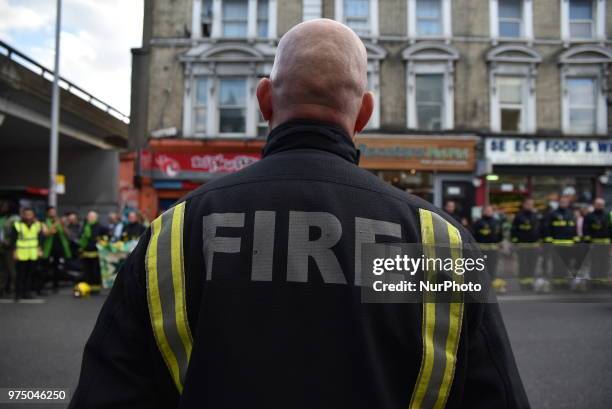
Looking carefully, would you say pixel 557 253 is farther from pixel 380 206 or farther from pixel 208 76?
pixel 208 76

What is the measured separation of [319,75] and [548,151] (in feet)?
53.4

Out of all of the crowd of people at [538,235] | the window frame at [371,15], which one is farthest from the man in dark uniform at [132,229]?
the window frame at [371,15]

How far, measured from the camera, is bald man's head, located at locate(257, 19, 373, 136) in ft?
4.21

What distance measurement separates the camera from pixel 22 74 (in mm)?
13750

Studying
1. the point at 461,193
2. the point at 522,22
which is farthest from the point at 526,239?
the point at 522,22

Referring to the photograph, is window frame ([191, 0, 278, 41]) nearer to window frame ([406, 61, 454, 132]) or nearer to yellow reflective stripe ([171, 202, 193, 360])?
window frame ([406, 61, 454, 132])

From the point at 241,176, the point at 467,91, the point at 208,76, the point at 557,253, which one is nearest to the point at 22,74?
the point at 208,76

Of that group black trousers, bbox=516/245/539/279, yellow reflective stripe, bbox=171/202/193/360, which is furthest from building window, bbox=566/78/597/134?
yellow reflective stripe, bbox=171/202/193/360

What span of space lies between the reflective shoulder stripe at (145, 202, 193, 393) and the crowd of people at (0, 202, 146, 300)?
970 centimetres

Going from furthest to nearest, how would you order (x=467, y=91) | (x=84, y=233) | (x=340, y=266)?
(x=467, y=91), (x=84, y=233), (x=340, y=266)

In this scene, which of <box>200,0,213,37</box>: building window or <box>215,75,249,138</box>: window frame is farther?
<box>200,0,213,37</box>: building window

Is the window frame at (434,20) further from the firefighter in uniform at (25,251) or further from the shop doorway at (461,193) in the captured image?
the firefighter in uniform at (25,251)

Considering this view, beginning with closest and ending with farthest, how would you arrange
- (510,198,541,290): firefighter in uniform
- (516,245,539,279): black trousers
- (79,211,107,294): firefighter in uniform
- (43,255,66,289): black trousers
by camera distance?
(516,245,539,279): black trousers
(510,198,541,290): firefighter in uniform
(79,211,107,294): firefighter in uniform
(43,255,66,289): black trousers

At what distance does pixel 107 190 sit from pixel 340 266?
21081 millimetres
